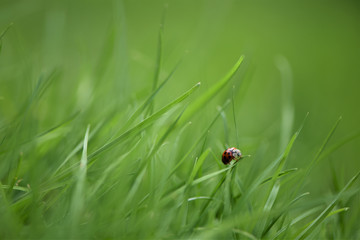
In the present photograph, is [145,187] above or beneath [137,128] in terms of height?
beneath

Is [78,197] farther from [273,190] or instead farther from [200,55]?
[200,55]

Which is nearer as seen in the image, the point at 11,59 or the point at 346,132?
the point at 11,59

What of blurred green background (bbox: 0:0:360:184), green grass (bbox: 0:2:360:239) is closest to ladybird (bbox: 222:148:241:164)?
green grass (bbox: 0:2:360:239)

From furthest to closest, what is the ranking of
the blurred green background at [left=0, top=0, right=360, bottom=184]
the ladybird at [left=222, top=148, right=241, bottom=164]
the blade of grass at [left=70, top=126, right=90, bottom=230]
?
the blurred green background at [left=0, top=0, right=360, bottom=184] < the ladybird at [left=222, top=148, right=241, bottom=164] < the blade of grass at [left=70, top=126, right=90, bottom=230]

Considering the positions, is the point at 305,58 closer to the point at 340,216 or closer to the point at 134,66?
the point at 134,66

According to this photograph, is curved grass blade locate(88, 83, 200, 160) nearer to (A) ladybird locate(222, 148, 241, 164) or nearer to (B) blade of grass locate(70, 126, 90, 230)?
(B) blade of grass locate(70, 126, 90, 230)

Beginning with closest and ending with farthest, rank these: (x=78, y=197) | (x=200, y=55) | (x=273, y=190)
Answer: (x=78, y=197), (x=273, y=190), (x=200, y=55)

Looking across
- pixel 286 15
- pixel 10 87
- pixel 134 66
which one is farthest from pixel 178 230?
pixel 286 15

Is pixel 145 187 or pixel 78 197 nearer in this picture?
pixel 78 197

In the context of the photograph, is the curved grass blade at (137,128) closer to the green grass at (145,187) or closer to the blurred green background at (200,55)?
the green grass at (145,187)

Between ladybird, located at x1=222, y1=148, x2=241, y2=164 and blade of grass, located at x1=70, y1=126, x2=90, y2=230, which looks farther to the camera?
ladybird, located at x1=222, y1=148, x2=241, y2=164

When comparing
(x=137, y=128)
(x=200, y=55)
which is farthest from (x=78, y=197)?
(x=200, y=55)
